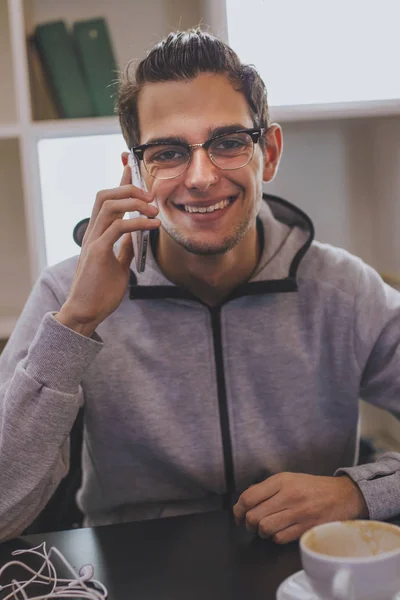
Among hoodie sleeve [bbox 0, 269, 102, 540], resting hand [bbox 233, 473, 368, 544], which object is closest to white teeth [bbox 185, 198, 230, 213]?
hoodie sleeve [bbox 0, 269, 102, 540]

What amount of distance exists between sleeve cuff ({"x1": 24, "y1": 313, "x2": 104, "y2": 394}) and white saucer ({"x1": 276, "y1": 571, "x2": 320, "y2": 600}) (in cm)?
44

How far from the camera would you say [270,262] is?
4.53ft

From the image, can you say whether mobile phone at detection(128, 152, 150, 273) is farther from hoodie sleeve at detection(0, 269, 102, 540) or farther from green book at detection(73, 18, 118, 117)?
green book at detection(73, 18, 118, 117)

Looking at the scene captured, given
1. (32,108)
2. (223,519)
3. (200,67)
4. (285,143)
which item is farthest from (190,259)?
(285,143)

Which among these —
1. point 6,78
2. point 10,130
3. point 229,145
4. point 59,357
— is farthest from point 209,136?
point 6,78

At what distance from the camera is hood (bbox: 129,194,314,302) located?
1329 mm

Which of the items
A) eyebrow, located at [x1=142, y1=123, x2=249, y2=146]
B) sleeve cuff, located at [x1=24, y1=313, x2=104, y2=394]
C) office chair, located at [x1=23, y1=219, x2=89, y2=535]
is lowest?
office chair, located at [x1=23, y1=219, x2=89, y2=535]

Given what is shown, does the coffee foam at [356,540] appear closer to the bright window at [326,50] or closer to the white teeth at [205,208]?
the white teeth at [205,208]

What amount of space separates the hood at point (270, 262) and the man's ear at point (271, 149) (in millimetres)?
87

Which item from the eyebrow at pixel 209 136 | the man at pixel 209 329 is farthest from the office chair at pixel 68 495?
the eyebrow at pixel 209 136

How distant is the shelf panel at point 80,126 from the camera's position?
1900 millimetres

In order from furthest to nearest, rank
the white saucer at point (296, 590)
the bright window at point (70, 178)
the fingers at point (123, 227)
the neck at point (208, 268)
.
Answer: the bright window at point (70, 178), the neck at point (208, 268), the fingers at point (123, 227), the white saucer at point (296, 590)

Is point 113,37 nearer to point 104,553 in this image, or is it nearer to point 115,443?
point 115,443

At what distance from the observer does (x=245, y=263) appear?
143cm
